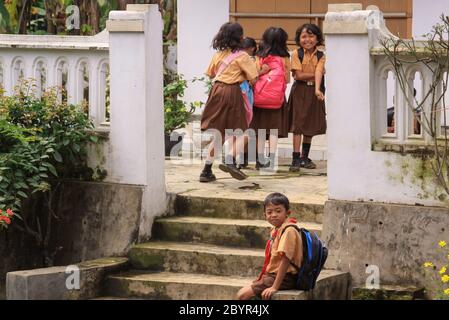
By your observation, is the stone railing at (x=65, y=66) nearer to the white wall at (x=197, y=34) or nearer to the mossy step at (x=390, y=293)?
the white wall at (x=197, y=34)

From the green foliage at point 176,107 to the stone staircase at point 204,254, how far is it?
2.98 metres

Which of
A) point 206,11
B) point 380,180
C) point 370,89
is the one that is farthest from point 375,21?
point 206,11

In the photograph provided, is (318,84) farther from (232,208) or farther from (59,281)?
(59,281)

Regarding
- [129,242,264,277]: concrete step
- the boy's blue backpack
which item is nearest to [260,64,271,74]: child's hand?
[129,242,264,277]: concrete step

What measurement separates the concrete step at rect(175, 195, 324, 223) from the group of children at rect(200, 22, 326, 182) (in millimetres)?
851

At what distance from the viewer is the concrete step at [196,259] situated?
10.0 m

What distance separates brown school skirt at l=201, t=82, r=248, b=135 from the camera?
38.1 ft

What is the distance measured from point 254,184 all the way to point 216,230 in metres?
1.18

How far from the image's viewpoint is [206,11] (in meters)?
14.3

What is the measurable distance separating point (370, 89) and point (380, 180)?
2.40 feet

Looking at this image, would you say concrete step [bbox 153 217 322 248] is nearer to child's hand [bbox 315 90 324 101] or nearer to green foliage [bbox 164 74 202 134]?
child's hand [bbox 315 90 324 101]

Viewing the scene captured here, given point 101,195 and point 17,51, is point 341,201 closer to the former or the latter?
point 101,195

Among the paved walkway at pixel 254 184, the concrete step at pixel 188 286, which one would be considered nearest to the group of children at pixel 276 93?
the paved walkway at pixel 254 184

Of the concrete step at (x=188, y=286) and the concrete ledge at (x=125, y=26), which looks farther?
the concrete ledge at (x=125, y=26)
